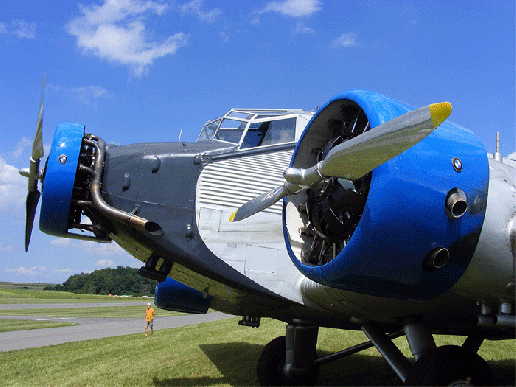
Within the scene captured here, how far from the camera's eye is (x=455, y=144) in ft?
13.7

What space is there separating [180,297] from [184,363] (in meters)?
2.08

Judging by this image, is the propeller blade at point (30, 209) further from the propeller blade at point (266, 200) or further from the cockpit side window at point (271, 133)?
the cockpit side window at point (271, 133)

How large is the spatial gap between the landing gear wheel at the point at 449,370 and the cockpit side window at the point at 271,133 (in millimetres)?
3544

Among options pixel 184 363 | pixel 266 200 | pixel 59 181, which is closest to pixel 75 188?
pixel 59 181

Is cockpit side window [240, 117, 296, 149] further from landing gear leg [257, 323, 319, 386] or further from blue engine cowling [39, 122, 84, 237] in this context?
landing gear leg [257, 323, 319, 386]

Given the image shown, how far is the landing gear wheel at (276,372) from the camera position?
8070 mm

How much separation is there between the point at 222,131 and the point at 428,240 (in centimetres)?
414

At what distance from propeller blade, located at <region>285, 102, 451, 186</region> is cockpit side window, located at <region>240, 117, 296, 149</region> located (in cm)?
251

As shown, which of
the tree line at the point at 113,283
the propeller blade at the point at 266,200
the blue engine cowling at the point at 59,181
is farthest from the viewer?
the tree line at the point at 113,283

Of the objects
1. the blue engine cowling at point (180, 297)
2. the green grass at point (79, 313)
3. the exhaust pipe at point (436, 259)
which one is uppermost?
the exhaust pipe at point (436, 259)

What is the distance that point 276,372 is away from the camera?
321 inches

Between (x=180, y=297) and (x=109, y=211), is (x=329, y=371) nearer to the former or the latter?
(x=180, y=297)

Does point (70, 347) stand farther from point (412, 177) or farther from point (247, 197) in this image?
point (412, 177)

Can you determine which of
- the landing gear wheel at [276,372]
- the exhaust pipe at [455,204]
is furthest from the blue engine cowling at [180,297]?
the exhaust pipe at [455,204]
